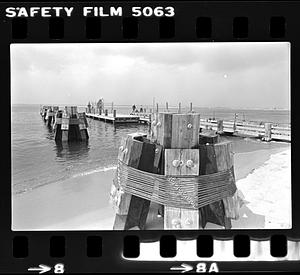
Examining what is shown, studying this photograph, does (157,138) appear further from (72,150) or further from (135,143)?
(72,150)

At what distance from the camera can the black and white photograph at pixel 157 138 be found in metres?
1.46

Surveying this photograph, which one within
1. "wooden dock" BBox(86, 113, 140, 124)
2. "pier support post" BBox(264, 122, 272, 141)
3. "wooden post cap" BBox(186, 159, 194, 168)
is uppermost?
"wooden dock" BBox(86, 113, 140, 124)

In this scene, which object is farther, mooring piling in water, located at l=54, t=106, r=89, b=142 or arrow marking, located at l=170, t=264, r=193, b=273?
mooring piling in water, located at l=54, t=106, r=89, b=142

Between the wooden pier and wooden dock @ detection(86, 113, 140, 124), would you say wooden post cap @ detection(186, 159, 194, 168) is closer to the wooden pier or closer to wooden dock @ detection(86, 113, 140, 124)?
the wooden pier

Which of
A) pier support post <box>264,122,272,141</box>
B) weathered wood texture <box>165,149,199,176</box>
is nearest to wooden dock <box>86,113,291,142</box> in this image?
pier support post <box>264,122,272,141</box>

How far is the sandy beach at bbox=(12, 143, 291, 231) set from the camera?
1.48 meters

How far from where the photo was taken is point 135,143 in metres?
1.49

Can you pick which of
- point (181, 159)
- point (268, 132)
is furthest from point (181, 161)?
point (268, 132)

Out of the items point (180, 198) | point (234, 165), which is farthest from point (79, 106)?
point (234, 165)

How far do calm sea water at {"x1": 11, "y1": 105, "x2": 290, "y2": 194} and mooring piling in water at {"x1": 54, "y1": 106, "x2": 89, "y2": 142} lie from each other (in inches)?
0.9

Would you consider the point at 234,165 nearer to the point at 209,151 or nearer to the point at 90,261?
the point at 209,151

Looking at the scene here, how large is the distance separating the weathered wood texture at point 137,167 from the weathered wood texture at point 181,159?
0.05 metres

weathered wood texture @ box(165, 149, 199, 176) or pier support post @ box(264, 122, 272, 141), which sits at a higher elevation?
pier support post @ box(264, 122, 272, 141)

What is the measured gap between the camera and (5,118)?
148 cm
